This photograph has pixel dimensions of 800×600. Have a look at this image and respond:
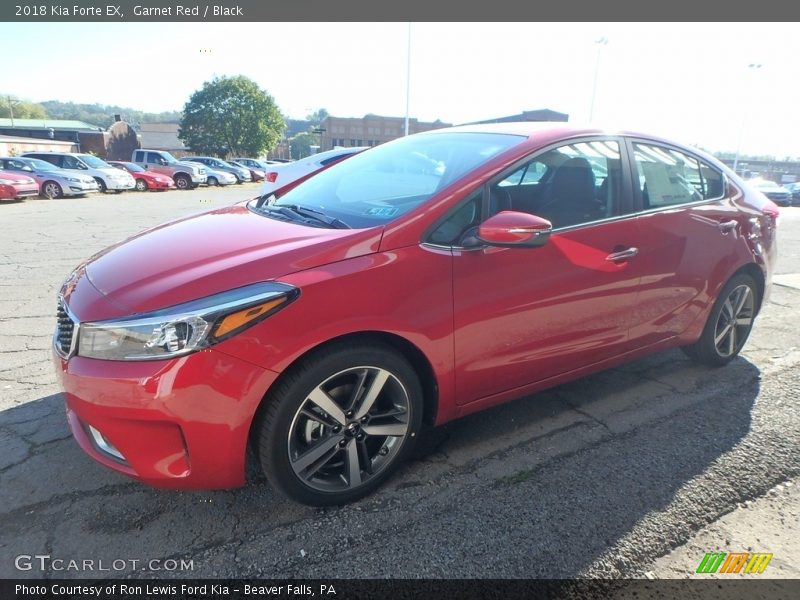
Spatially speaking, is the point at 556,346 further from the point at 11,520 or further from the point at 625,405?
the point at 11,520

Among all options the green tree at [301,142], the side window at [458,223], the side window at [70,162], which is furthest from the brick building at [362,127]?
the side window at [458,223]

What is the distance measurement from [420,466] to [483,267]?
1072 millimetres

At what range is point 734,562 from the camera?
210cm

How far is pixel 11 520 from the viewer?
2189 mm

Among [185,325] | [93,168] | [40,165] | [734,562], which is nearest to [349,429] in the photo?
[185,325]

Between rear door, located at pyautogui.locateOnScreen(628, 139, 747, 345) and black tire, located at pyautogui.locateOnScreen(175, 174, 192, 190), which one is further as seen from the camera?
black tire, located at pyautogui.locateOnScreen(175, 174, 192, 190)

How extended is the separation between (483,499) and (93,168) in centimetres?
2282

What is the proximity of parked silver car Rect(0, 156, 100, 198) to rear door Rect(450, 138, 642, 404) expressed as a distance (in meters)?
19.7

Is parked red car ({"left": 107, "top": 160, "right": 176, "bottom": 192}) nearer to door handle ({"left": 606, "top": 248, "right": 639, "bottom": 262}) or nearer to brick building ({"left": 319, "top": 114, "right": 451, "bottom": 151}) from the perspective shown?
door handle ({"left": 606, "top": 248, "right": 639, "bottom": 262})

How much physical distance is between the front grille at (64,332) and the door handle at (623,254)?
8.71 ft

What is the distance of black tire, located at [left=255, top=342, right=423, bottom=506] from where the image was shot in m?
2.06

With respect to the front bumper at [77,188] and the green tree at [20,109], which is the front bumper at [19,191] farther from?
the green tree at [20,109]

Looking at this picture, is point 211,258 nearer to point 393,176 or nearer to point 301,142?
point 393,176

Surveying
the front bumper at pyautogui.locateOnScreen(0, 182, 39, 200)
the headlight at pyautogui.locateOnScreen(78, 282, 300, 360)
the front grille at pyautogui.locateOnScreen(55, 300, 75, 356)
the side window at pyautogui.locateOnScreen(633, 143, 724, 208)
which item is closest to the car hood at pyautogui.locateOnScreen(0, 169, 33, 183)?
the front bumper at pyautogui.locateOnScreen(0, 182, 39, 200)
